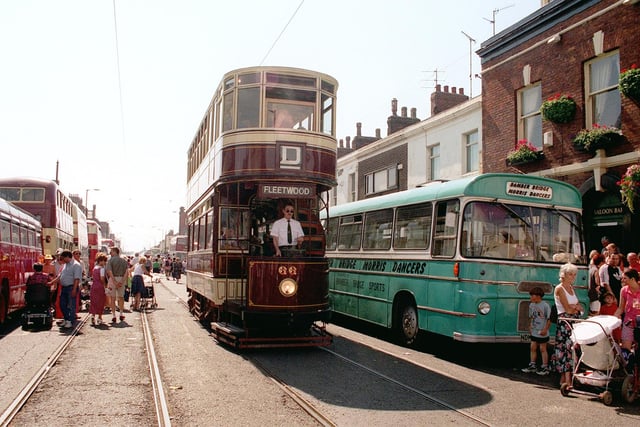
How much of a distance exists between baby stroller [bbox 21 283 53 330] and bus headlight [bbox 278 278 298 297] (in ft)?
19.9

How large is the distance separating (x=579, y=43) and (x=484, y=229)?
835 cm

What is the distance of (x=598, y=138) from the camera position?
548 inches

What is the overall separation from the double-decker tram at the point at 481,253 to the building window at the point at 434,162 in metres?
12.9

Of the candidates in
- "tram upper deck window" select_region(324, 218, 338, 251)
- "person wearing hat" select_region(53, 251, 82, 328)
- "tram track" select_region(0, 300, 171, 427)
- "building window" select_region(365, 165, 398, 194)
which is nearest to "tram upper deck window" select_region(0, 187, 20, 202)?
"person wearing hat" select_region(53, 251, 82, 328)

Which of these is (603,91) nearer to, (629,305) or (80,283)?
(629,305)

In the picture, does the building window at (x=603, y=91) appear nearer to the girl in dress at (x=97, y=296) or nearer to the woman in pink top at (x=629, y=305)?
the woman in pink top at (x=629, y=305)

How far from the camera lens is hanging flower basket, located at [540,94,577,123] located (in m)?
15.0

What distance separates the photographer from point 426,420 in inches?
232

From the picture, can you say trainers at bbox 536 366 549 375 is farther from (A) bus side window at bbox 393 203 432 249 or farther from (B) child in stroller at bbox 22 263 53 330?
(B) child in stroller at bbox 22 263 53 330

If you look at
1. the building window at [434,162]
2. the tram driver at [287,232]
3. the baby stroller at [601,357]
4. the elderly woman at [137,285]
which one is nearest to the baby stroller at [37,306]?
the elderly woman at [137,285]

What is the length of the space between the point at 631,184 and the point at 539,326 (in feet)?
18.6

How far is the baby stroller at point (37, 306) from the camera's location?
12656mm

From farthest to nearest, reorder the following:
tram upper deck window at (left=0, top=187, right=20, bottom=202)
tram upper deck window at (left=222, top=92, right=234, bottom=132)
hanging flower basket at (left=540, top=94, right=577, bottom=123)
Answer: tram upper deck window at (left=0, top=187, right=20, bottom=202) < hanging flower basket at (left=540, top=94, right=577, bottom=123) < tram upper deck window at (left=222, top=92, right=234, bottom=132)

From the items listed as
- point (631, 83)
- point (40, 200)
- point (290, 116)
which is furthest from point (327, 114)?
point (40, 200)
